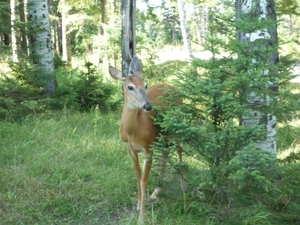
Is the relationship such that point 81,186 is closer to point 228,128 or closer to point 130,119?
point 130,119

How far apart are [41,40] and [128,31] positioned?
188 centimetres

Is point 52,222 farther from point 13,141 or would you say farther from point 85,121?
point 85,121

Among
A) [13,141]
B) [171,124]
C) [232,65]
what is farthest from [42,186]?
[232,65]

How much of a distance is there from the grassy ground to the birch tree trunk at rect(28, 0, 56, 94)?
1.54 meters

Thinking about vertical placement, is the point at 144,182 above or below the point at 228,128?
below

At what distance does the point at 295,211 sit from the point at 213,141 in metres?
1.16

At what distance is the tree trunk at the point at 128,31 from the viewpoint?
24.5 feet

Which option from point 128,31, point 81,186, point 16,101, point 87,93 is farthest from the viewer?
point 87,93

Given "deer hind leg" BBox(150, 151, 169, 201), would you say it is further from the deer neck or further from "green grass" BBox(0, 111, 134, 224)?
the deer neck

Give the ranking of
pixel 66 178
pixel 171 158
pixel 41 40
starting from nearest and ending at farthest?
pixel 171 158 < pixel 66 178 < pixel 41 40

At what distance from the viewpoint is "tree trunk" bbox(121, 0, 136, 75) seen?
7473 millimetres

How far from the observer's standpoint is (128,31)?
7.59 meters

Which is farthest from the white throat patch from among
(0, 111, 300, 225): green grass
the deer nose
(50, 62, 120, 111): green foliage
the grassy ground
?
(50, 62, 120, 111): green foliage

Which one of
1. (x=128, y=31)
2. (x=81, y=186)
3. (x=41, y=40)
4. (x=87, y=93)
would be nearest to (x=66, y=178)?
(x=81, y=186)
